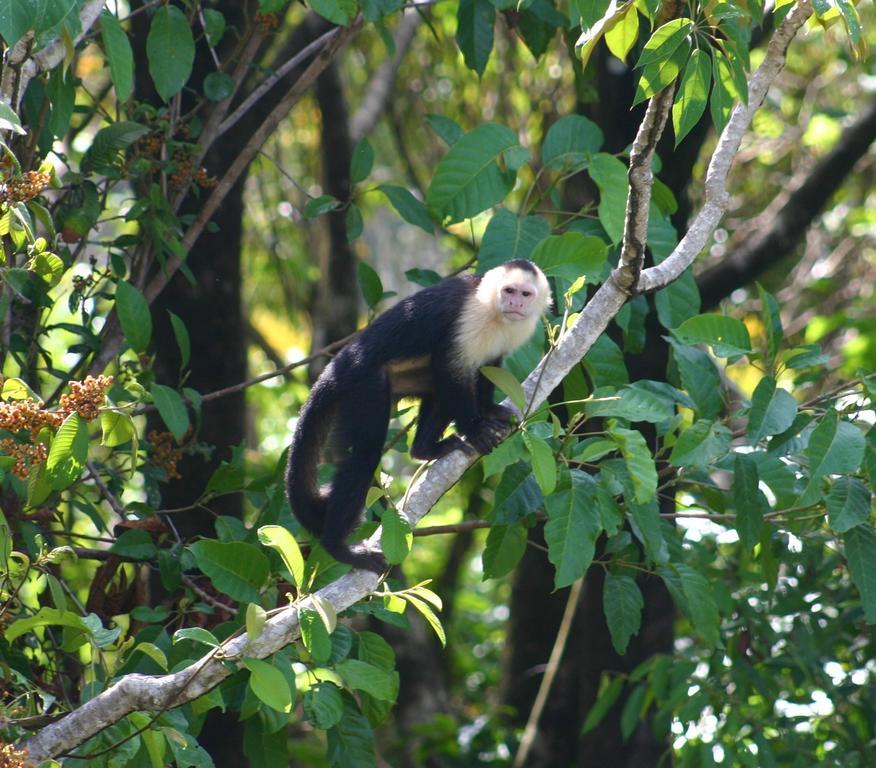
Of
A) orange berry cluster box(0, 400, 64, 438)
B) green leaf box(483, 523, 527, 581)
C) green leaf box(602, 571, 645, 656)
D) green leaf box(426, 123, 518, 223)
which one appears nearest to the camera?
orange berry cluster box(0, 400, 64, 438)

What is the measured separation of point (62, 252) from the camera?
327 centimetres

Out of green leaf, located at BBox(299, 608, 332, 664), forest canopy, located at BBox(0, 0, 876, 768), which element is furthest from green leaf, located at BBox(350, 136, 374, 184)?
green leaf, located at BBox(299, 608, 332, 664)

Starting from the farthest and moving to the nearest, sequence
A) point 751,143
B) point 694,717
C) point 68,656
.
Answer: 1. point 751,143
2. point 694,717
3. point 68,656

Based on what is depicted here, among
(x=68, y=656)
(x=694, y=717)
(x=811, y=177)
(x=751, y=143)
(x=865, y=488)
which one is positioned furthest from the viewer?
(x=751, y=143)

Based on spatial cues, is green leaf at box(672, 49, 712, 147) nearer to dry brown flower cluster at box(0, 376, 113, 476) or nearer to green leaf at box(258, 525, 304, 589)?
green leaf at box(258, 525, 304, 589)

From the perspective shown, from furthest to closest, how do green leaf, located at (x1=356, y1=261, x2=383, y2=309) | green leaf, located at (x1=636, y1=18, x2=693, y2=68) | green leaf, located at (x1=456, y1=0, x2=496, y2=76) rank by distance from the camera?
green leaf, located at (x1=456, y1=0, x2=496, y2=76), green leaf, located at (x1=356, y1=261, x2=383, y2=309), green leaf, located at (x1=636, y1=18, x2=693, y2=68)

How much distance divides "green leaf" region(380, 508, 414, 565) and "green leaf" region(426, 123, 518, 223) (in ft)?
4.13

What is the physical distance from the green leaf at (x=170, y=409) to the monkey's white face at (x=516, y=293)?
3.22 feet

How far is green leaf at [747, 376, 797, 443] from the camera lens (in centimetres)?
266

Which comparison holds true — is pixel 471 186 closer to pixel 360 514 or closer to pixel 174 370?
pixel 360 514

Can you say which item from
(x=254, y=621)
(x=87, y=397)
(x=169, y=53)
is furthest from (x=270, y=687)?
(x=169, y=53)

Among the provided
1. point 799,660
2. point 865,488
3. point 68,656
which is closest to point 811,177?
point 799,660

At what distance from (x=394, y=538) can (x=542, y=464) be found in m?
0.34

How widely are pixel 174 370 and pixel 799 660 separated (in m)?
2.41
